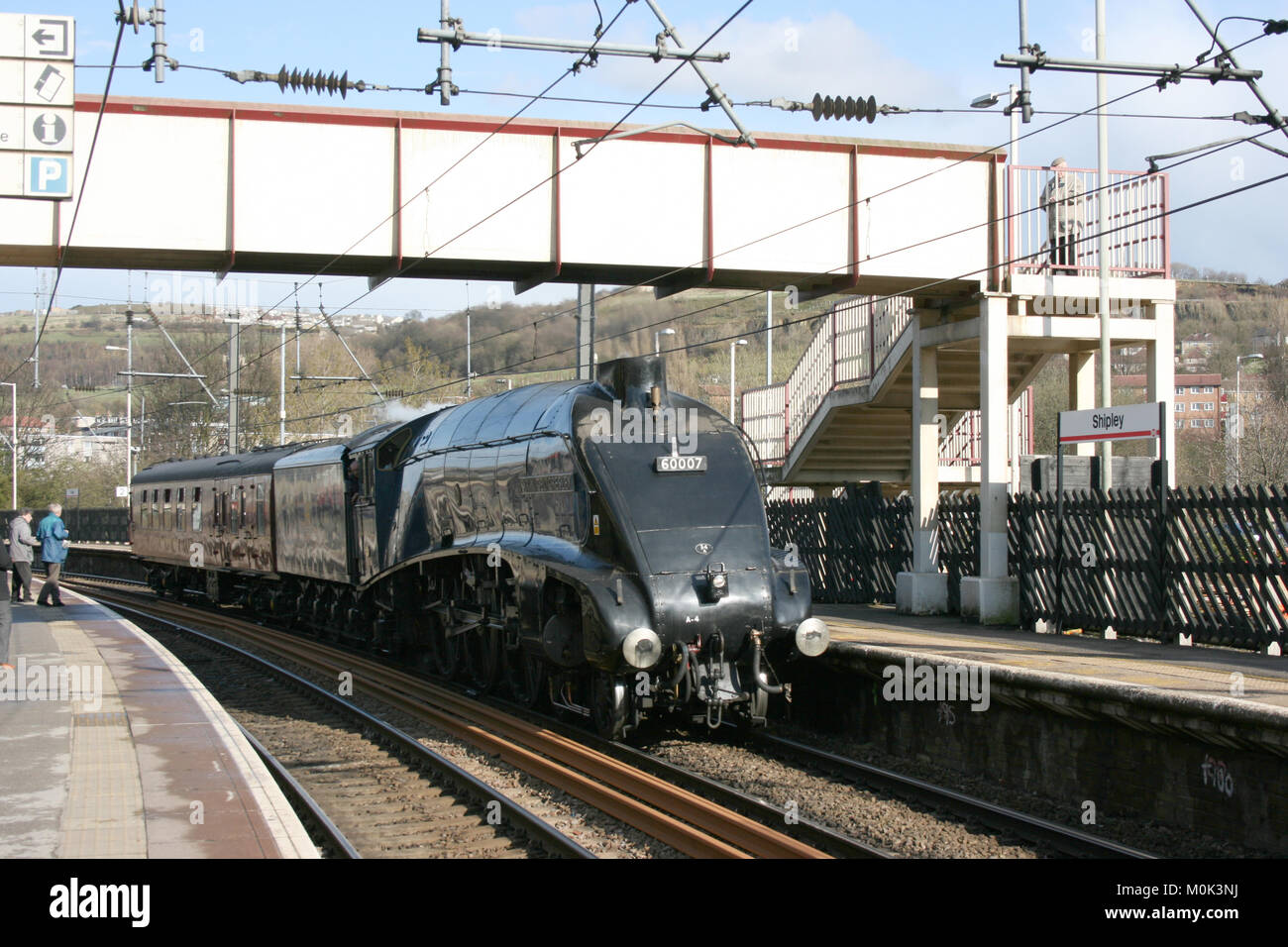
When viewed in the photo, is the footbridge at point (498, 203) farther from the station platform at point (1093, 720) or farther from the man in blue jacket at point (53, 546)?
the man in blue jacket at point (53, 546)

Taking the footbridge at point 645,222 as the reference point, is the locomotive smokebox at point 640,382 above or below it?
below

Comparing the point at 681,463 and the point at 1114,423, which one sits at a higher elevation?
the point at 1114,423

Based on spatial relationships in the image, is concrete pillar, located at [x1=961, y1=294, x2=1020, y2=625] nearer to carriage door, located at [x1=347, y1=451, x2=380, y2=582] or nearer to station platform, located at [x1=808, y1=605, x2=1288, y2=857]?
station platform, located at [x1=808, y1=605, x2=1288, y2=857]

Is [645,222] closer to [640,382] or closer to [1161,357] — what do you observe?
[640,382]

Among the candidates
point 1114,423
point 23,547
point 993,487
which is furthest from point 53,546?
point 1114,423

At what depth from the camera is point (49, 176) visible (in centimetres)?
1253

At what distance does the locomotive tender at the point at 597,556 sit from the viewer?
10930mm

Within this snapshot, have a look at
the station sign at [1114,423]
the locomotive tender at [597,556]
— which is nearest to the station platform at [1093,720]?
the locomotive tender at [597,556]

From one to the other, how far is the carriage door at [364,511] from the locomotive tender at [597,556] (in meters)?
0.39

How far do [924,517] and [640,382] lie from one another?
22.2 ft

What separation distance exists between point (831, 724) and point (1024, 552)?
13.1 feet

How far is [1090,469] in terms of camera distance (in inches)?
597

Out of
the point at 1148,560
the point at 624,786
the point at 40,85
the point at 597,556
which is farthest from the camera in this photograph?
the point at 1148,560
